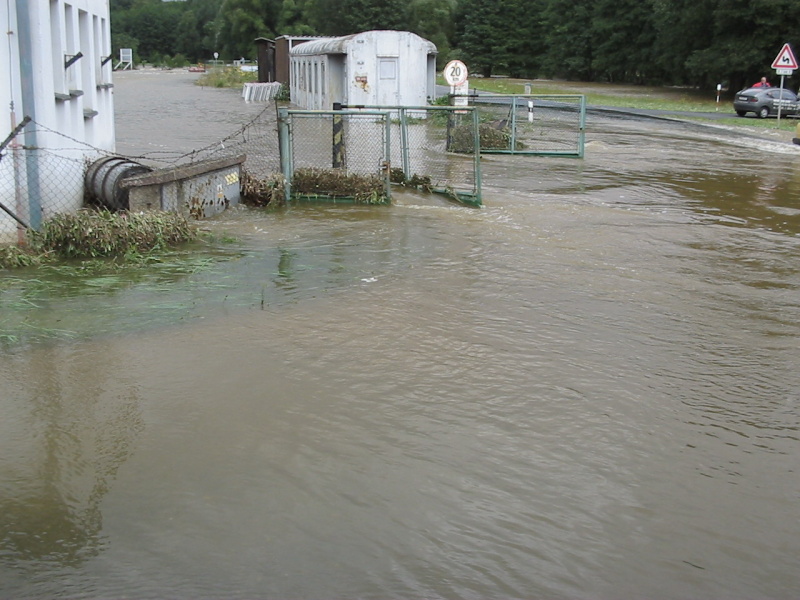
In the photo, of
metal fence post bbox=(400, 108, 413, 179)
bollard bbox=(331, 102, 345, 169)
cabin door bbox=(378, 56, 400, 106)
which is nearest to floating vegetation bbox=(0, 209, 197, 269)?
bollard bbox=(331, 102, 345, 169)

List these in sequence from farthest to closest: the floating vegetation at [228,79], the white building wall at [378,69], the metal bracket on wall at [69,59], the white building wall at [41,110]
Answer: the floating vegetation at [228,79]
the white building wall at [378,69]
the metal bracket on wall at [69,59]
the white building wall at [41,110]

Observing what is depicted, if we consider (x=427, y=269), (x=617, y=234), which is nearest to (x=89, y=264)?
(x=427, y=269)

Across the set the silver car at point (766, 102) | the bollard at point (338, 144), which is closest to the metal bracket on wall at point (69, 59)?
the bollard at point (338, 144)

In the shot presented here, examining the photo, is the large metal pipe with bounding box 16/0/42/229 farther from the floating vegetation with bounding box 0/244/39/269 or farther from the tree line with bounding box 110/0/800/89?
the tree line with bounding box 110/0/800/89

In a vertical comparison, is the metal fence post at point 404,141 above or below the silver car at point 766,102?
below

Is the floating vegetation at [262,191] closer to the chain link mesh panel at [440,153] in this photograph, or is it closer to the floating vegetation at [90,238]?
the chain link mesh panel at [440,153]

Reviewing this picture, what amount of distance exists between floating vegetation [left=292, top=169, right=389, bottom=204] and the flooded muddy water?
290 centimetres

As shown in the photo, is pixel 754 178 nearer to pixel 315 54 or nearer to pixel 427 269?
pixel 427 269

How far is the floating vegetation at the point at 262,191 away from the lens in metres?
14.0

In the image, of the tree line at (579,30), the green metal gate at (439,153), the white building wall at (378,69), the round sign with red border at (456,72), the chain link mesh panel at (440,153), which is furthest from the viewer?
the tree line at (579,30)

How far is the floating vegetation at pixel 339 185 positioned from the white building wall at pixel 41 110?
318cm

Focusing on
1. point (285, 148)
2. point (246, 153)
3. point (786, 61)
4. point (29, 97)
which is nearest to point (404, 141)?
point (285, 148)

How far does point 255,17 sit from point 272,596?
118242 millimetres

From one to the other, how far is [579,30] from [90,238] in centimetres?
6795
